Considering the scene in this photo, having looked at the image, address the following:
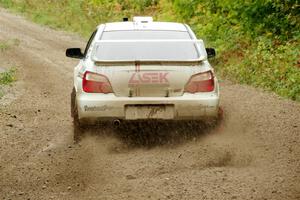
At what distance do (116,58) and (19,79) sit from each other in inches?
304

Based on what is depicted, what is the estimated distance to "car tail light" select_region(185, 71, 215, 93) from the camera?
7664 millimetres

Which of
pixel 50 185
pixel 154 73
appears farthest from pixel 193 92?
pixel 50 185

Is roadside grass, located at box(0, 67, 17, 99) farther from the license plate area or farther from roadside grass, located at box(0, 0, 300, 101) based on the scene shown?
A: the license plate area

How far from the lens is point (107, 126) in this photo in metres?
8.68

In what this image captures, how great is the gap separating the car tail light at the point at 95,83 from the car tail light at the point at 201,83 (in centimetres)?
99

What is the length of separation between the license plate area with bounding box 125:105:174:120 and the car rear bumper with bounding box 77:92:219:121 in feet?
0.10

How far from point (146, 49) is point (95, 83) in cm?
88

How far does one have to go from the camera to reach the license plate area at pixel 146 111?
7621mm

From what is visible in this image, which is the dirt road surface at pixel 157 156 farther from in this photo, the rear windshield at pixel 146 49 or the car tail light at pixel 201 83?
the rear windshield at pixel 146 49

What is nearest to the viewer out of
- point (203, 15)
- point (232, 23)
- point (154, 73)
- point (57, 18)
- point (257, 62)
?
point (154, 73)

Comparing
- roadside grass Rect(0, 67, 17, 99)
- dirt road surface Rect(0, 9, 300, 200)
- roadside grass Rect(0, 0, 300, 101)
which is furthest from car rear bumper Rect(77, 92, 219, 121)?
roadside grass Rect(0, 67, 17, 99)

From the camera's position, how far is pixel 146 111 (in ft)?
25.0

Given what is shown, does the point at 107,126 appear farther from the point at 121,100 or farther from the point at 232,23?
the point at 232,23

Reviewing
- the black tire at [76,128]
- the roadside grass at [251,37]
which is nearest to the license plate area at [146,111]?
the black tire at [76,128]
